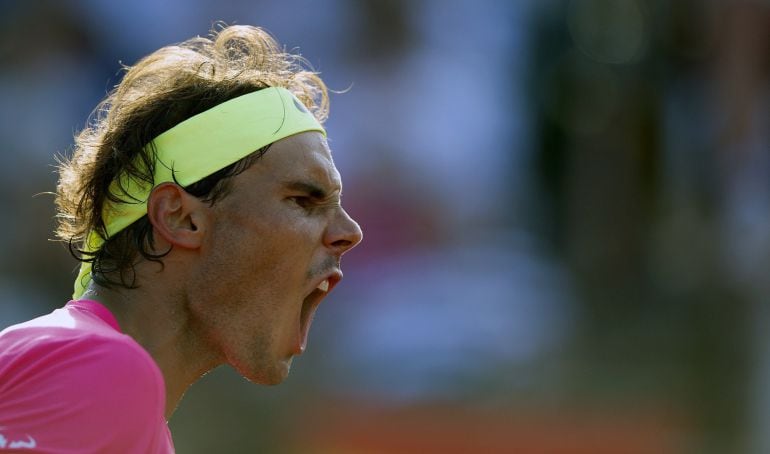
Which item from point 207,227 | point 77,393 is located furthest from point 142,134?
point 77,393

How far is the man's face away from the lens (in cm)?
301

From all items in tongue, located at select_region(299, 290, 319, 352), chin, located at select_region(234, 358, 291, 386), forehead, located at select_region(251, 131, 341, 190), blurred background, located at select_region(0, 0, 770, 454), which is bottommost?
blurred background, located at select_region(0, 0, 770, 454)

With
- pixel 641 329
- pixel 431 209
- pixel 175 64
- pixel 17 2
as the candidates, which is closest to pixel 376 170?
pixel 431 209

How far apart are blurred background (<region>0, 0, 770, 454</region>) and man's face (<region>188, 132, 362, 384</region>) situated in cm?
482

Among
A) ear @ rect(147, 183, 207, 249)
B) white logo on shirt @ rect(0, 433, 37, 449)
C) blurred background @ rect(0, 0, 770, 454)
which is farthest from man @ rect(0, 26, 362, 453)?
blurred background @ rect(0, 0, 770, 454)

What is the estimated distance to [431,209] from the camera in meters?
8.54

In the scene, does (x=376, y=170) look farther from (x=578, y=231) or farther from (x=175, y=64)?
(x=175, y=64)

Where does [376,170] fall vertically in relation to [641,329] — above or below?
above

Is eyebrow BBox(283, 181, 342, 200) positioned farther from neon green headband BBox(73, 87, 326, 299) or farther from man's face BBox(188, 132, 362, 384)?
neon green headband BBox(73, 87, 326, 299)

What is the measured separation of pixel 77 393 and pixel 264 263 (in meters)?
0.76

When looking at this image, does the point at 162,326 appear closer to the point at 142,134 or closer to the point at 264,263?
the point at 264,263

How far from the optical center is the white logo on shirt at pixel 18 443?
2.39 metres

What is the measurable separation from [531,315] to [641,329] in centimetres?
87

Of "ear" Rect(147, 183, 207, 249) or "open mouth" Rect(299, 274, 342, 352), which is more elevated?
"ear" Rect(147, 183, 207, 249)
